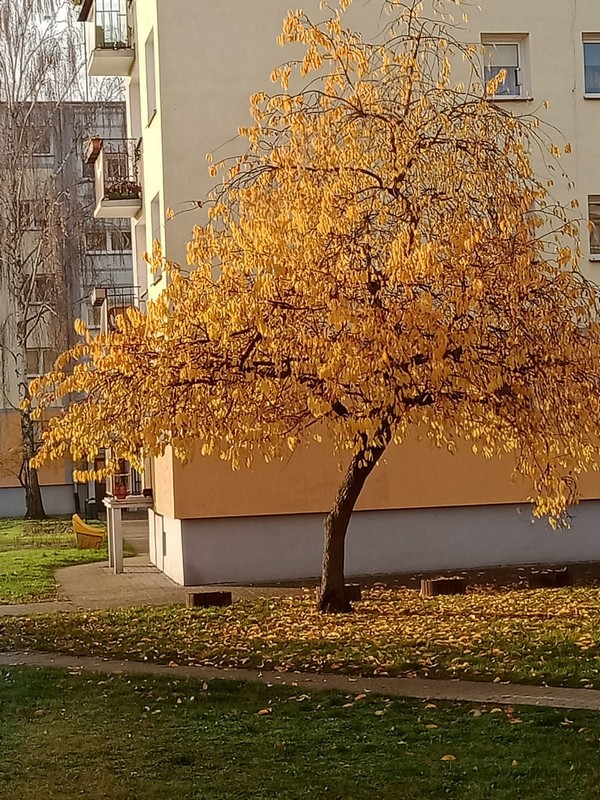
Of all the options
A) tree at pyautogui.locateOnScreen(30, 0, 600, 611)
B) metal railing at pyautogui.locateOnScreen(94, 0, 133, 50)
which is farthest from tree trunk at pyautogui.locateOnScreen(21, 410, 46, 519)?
tree at pyautogui.locateOnScreen(30, 0, 600, 611)

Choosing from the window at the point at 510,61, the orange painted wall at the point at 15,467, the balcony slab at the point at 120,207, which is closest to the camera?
the window at the point at 510,61

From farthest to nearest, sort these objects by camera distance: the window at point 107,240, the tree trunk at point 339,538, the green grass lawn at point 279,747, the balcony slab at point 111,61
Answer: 1. the window at point 107,240
2. the balcony slab at point 111,61
3. the tree trunk at point 339,538
4. the green grass lawn at point 279,747

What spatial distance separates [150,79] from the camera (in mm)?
22266

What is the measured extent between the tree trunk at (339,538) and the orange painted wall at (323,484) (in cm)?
406

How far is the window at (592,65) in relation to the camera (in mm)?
22250

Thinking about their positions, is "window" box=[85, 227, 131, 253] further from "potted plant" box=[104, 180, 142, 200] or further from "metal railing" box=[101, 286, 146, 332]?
"potted plant" box=[104, 180, 142, 200]

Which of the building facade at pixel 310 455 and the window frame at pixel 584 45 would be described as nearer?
the building facade at pixel 310 455

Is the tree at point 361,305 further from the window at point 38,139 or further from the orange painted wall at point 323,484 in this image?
the window at point 38,139

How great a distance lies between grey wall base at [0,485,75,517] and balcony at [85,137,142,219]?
802 inches

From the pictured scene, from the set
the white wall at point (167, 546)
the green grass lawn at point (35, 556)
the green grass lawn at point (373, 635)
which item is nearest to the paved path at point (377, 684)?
the green grass lawn at point (373, 635)

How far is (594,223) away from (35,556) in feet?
41.9

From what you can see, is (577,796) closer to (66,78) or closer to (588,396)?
(588,396)

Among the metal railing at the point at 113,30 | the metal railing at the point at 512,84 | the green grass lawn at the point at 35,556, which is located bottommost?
the green grass lawn at the point at 35,556

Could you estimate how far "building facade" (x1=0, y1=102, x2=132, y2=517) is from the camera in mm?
38875
